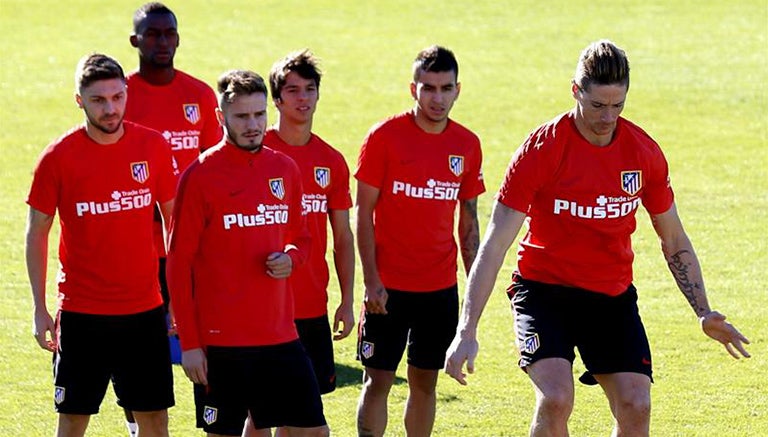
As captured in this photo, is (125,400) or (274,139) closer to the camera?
(125,400)

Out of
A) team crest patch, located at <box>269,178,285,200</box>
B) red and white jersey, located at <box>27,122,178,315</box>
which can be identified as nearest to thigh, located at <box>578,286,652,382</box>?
team crest patch, located at <box>269,178,285,200</box>

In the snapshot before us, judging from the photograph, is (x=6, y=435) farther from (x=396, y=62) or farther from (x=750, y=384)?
(x=396, y=62)

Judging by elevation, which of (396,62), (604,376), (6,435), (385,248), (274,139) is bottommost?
(6,435)

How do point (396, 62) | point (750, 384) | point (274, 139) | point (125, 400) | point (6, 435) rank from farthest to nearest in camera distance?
1. point (396, 62)
2. point (750, 384)
3. point (6, 435)
4. point (274, 139)
5. point (125, 400)

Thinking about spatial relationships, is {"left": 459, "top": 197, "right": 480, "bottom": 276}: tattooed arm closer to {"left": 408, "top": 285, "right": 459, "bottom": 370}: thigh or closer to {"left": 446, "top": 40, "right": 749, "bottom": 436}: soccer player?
{"left": 408, "top": 285, "right": 459, "bottom": 370}: thigh

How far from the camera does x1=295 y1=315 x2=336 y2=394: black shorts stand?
8.44 m

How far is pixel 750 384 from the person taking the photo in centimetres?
1079

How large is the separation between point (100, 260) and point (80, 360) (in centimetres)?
54

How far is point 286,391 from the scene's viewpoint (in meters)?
7.34

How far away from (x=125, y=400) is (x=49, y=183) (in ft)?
3.92

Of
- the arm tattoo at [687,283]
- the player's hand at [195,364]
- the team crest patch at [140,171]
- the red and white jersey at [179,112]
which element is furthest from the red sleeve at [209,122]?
the arm tattoo at [687,283]

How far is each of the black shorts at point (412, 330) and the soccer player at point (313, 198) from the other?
0.40 metres

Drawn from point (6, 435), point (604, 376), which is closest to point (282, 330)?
point (604, 376)

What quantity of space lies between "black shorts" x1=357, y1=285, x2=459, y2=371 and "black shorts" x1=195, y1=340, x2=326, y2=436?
1465mm
